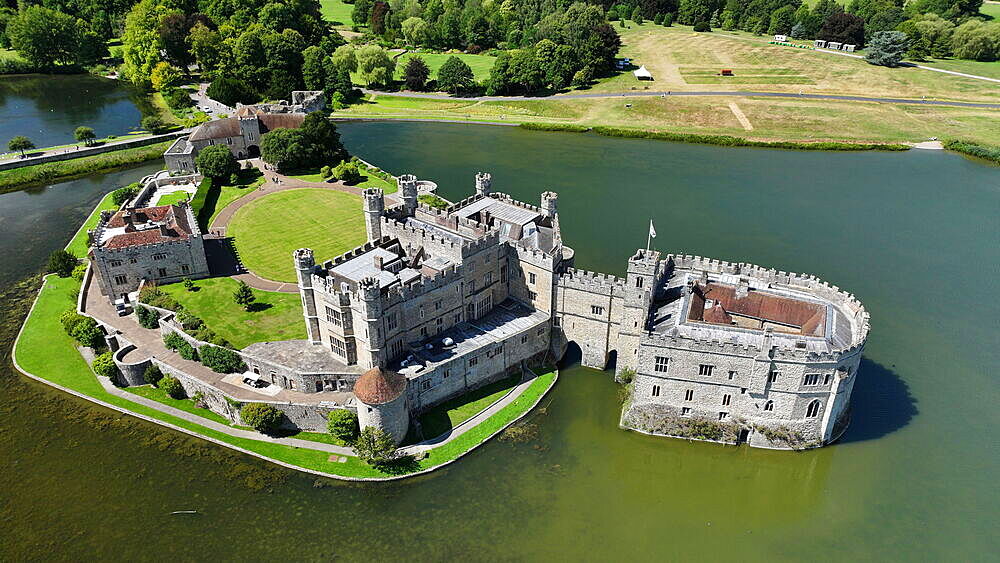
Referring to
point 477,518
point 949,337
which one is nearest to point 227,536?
point 477,518

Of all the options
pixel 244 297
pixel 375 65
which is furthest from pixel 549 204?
pixel 375 65

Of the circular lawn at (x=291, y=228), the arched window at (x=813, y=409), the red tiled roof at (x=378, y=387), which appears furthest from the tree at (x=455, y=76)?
the arched window at (x=813, y=409)

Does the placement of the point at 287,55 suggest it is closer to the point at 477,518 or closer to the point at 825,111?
the point at 825,111

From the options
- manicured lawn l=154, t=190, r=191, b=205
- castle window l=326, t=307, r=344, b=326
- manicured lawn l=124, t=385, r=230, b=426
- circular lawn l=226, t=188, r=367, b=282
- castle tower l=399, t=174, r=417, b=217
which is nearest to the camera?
castle window l=326, t=307, r=344, b=326

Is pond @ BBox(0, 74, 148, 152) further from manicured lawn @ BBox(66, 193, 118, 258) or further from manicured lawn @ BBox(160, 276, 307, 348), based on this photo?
manicured lawn @ BBox(160, 276, 307, 348)

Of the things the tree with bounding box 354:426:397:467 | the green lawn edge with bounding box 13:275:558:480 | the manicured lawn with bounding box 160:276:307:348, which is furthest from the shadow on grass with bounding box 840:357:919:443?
the manicured lawn with bounding box 160:276:307:348

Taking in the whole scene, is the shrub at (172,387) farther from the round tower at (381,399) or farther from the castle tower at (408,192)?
the castle tower at (408,192)
